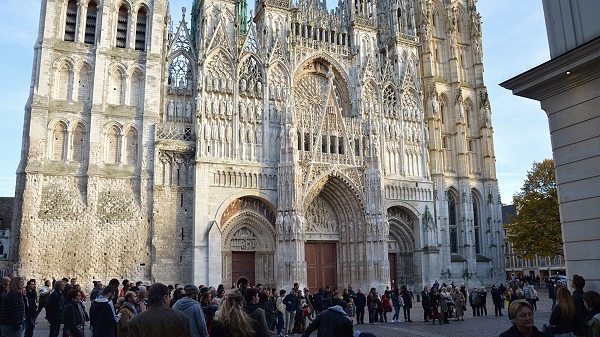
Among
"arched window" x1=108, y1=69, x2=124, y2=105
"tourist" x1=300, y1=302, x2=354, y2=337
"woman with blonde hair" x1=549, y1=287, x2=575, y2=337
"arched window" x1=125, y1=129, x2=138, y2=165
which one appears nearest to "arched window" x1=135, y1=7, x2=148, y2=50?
"arched window" x1=108, y1=69, x2=124, y2=105

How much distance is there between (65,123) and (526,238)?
31.8 m

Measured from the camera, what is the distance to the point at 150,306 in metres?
5.03

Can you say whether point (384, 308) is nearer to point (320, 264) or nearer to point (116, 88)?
point (320, 264)

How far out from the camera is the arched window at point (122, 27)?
30734 mm

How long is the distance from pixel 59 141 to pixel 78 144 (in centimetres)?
98

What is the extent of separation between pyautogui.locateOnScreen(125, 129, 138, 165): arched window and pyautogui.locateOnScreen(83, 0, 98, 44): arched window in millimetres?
6177

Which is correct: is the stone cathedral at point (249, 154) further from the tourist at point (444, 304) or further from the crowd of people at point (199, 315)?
the crowd of people at point (199, 315)

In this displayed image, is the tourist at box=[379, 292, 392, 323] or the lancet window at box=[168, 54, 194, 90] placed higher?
the lancet window at box=[168, 54, 194, 90]

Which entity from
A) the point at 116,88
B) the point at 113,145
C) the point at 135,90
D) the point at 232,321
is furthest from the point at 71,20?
the point at 232,321

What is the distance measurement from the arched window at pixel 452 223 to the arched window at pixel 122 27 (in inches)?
1017

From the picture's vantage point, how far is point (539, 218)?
119ft

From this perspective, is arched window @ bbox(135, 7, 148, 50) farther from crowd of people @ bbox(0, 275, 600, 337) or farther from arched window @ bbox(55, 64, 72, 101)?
crowd of people @ bbox(0, 275, 600, 337)

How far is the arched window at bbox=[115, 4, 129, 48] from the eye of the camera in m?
30.7

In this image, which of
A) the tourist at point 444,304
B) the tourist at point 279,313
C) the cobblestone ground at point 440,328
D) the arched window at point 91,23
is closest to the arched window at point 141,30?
the arched window at point 91,23
